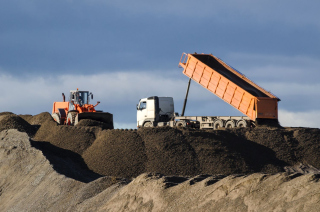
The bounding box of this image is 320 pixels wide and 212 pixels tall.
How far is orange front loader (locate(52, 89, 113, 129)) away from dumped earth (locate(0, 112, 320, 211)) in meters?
0.85

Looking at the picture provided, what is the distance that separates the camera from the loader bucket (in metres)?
30.5

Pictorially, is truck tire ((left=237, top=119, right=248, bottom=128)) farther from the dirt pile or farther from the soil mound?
the soil mound

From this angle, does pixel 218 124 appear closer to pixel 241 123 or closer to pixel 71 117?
pixel 241 123

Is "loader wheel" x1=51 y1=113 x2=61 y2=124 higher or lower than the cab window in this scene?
lower

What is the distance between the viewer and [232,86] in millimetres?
28344

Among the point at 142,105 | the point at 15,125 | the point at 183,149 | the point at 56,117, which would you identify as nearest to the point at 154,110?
the point at 142,105

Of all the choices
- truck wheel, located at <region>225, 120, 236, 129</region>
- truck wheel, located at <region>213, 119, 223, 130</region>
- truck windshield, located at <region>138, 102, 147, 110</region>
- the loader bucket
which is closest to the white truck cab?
truck windshield, located at <region>138, 102, 147, 110</region>

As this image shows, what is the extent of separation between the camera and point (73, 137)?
1057 inches

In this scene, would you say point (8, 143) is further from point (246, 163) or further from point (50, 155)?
point (246, 163)

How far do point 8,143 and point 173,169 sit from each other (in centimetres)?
962

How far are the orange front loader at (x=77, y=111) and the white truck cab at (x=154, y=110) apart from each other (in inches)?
84.0

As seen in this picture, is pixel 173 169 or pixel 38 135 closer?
pixel 173 169

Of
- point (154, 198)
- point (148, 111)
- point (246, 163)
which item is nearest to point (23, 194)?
point (154, 198)

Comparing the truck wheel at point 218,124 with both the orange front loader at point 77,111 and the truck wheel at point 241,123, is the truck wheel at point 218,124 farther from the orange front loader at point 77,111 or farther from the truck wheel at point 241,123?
the orange front loader at point 77,111
